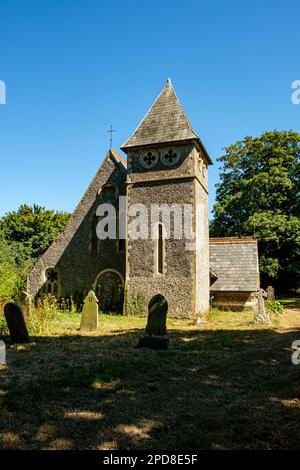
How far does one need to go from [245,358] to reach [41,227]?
31788mm

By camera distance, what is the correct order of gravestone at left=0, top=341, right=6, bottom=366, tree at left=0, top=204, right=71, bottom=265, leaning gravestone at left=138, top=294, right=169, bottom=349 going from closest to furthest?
gravestone at left=0, top=341, right=6, bottom=366
leaning gravestone at left=138, top=294, right=169, bottom=349
tree at left=0, top=204, right=71, bottom=265

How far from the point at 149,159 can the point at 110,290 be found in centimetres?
676

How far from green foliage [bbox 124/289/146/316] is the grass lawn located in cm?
646

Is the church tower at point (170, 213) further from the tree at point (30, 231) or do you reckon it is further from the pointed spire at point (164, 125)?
the tree at point (30, 231)

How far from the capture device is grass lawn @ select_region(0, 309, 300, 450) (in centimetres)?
362

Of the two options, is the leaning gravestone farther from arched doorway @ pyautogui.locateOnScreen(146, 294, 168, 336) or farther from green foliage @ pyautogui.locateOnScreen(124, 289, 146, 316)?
green foliage @ pyautogui.locateOnScreen(124, 289, 146, 316)

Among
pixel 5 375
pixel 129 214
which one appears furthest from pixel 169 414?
pixel 129 214

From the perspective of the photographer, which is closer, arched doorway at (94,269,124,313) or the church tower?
the church tower

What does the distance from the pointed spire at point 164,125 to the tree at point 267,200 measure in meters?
13.1

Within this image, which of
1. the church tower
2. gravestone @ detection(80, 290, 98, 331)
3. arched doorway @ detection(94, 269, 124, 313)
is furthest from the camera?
arched doorway @ detection(94, 269, 124, 313)

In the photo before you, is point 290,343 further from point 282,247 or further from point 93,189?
point 282,247

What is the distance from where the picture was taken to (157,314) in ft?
31.0
